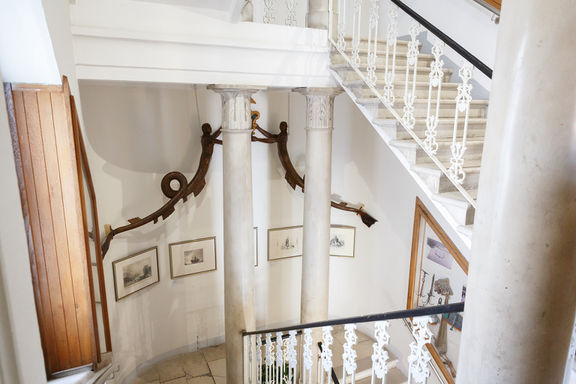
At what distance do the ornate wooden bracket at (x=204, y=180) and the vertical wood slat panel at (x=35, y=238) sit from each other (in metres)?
3.08

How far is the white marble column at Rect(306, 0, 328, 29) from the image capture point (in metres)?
4.20

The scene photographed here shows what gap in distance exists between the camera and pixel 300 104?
6418 millimetres

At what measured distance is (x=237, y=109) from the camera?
4105 mm

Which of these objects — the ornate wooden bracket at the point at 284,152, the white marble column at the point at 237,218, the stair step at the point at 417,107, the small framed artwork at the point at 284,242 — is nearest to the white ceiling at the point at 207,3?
the white marble column at the point at 237,218

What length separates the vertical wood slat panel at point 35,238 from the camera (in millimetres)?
1754

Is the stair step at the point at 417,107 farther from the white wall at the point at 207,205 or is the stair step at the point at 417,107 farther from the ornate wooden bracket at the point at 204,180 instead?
the ornate wooden bracket at the point at 204,180

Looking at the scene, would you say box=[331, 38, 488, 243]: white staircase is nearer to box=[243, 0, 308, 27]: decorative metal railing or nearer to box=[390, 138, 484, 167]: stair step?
box=[390, 138, 484, 167]: stair step

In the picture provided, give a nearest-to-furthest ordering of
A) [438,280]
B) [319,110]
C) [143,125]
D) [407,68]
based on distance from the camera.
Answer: [407,68], [319,110], [438,280], [143,125]

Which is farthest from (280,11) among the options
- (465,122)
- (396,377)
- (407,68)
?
(396,377)

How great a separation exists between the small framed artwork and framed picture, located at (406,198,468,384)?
2085 millimetres

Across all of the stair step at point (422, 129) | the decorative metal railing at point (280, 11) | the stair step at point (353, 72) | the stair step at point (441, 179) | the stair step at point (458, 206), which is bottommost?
the stair step at point (458, 206)

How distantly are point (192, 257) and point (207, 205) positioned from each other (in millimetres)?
870

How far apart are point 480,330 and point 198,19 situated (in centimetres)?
342

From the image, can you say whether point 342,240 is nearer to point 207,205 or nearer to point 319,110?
point 207,205
